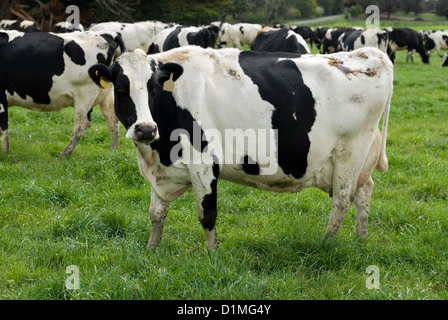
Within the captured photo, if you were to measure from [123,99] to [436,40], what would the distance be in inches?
1190

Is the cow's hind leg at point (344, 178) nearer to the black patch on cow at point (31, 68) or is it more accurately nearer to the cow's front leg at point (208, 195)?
the cow's front leg at point (208, 195)

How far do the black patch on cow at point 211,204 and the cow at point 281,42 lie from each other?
6288mm

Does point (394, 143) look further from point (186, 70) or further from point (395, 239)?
point (186, 70)

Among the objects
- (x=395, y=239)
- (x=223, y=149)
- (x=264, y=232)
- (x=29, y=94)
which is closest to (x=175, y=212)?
(x=264, y=232)

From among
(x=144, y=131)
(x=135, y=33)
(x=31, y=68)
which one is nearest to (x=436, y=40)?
(x=135, y=33)

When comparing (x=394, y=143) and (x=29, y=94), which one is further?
(x=394, y=143)

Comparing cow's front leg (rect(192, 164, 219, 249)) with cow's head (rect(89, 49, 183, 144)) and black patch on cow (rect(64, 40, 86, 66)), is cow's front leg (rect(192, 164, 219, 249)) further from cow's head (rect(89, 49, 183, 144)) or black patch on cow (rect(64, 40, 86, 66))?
black patch on cow (rect(64, 40, 86, 66))

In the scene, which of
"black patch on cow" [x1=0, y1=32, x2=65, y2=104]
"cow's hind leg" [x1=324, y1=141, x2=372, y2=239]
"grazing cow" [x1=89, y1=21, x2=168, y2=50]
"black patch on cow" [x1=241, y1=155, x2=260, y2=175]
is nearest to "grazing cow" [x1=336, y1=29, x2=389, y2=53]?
"grazing cow" [x1=89, y1=21, x2=168, y2=50]

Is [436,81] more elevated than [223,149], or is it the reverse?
[223,149]

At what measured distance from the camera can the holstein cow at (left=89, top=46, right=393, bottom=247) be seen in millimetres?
4316

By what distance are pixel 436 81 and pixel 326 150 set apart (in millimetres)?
13657

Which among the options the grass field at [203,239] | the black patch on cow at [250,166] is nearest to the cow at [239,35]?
the grass field at [203,239]

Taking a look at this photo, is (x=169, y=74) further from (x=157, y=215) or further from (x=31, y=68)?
(x=31, y=68)

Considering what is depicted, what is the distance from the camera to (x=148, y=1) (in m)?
40.5
